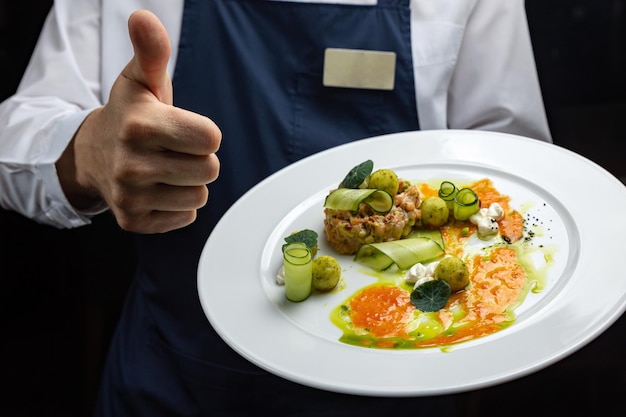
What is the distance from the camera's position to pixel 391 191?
4.84 feet

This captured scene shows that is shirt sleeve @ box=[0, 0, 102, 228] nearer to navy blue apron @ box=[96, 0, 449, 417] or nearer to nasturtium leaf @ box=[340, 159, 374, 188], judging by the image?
navy blue apron @ box=[96, 0, 449, 417]

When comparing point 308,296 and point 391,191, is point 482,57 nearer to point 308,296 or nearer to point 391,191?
point 391,191

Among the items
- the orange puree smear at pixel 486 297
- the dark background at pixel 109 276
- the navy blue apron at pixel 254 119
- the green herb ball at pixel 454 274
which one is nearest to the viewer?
the orange puree smear at pixel 486 297

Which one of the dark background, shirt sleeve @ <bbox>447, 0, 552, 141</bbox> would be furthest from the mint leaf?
the dark background

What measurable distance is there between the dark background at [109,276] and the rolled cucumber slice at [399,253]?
1385 mm

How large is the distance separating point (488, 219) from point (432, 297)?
26cm

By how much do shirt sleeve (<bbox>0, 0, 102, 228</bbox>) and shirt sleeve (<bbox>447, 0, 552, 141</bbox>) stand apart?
893mm

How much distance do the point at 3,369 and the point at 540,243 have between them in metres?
2.40

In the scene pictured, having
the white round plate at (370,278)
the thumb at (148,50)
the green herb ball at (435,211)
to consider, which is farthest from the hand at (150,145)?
the green herb ball at (435,211)

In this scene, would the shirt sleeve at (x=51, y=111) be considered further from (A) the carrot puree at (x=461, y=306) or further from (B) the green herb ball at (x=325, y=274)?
(A) the carrot puree at (x=461, y=306)

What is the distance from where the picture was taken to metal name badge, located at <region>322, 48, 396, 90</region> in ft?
5.49

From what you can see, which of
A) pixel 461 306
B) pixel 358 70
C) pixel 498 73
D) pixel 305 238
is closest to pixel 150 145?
pixel 305 238

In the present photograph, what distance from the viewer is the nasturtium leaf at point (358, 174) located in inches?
56.3

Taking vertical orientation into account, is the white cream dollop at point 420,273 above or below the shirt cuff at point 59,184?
below
